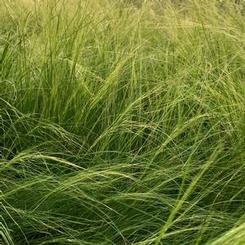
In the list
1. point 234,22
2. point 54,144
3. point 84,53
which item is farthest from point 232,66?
point 54,144

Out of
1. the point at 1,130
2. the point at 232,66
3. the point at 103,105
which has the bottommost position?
the point at 1,130

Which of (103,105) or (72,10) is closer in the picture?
(103,105)

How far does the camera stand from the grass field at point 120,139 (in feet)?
4.97

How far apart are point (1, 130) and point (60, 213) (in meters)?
0.50

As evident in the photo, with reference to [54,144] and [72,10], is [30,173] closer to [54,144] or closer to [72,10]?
[54,144]

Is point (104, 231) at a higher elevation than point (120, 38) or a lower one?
lower

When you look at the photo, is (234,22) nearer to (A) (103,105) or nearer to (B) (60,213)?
(A) (103,105)

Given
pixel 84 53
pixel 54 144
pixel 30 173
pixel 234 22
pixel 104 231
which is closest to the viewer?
pixel 104 231

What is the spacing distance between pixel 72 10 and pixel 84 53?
0.67 meters

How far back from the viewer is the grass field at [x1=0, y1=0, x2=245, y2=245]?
1.52 meters

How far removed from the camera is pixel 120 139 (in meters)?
1.82

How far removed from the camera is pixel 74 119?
1.93m

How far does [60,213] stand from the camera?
1553 mm

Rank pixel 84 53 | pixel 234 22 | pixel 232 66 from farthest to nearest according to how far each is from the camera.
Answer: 1. pixel 234 22
2. pixel 84 53
3. pixel 232 66
